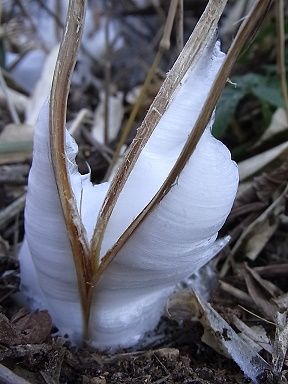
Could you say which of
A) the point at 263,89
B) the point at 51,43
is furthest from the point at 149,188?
the point at 51,43

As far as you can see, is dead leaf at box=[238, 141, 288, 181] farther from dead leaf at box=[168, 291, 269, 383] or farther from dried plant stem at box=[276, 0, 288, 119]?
dead leaf at box=[168, 291, 269, 383]

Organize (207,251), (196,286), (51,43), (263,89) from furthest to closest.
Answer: (51,43) → (263,89) → (196,286) → (207,251)

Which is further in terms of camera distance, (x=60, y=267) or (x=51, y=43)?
(x=51, y=43)

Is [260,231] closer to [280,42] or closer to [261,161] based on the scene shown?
[261,161]

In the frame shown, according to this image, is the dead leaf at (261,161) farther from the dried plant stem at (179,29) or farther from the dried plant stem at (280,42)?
the dried plant stem at (179,29)

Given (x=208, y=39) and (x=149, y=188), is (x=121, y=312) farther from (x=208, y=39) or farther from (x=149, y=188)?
(x=208, y=39)

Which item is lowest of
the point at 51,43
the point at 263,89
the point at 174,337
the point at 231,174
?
the point at 51,43

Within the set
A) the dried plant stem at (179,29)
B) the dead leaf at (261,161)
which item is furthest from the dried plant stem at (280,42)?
the dried plant stem at (179,29)

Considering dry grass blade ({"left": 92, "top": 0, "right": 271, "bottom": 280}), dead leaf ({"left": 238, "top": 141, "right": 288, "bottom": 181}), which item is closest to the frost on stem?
dry grass blade ({"left": 92, "top": 0, "right": 271, "bottom": 280})
